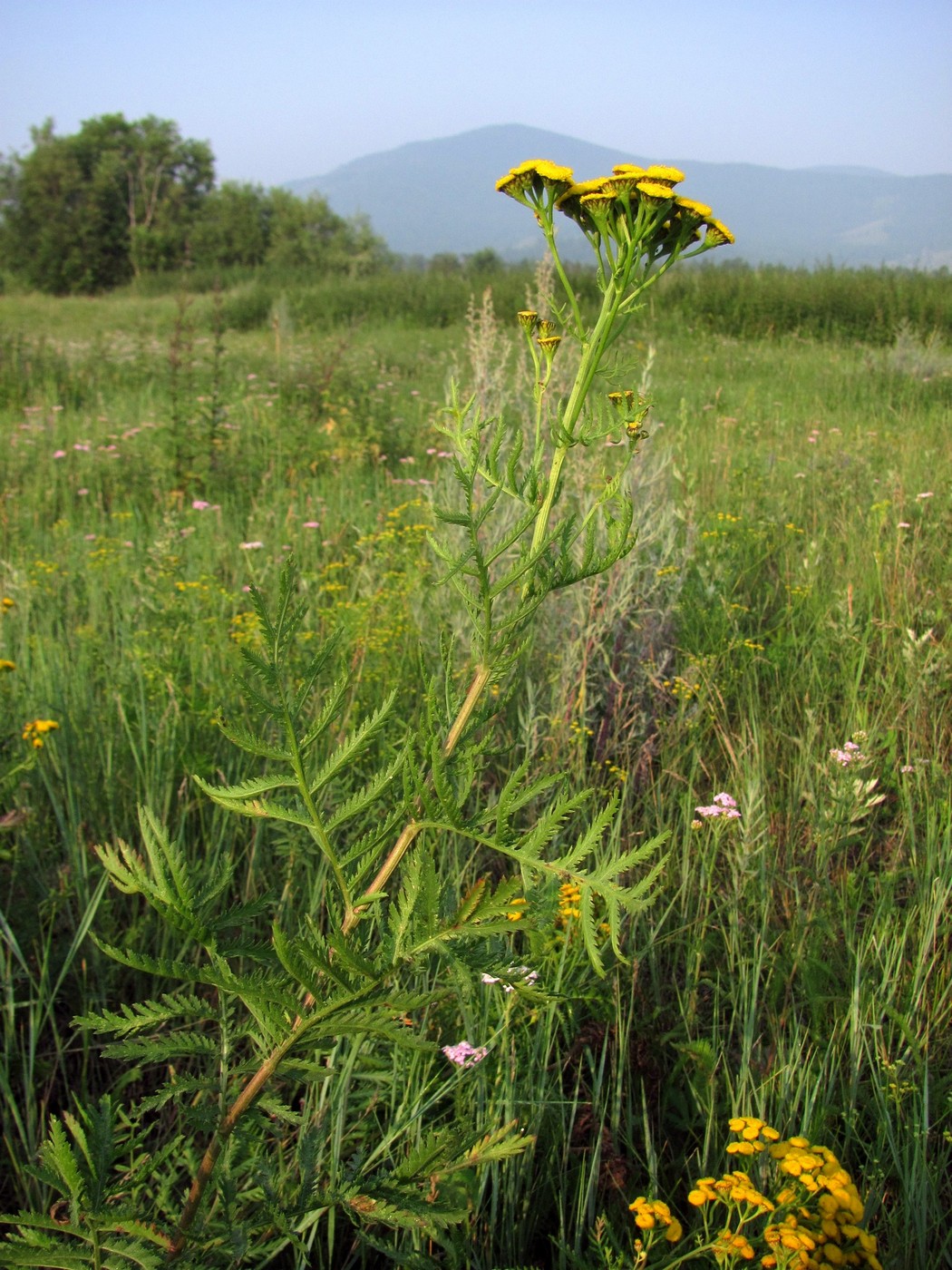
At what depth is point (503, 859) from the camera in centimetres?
189

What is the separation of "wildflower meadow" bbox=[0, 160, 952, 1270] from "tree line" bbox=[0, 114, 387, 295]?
98.6ft

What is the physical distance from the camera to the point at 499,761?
2.28 meters

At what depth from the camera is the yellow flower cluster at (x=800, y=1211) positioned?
3.19 ft

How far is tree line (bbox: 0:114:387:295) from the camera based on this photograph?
34.6 meters

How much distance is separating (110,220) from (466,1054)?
137 feet

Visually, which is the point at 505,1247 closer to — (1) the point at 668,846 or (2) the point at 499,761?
(1) the point at 668,846

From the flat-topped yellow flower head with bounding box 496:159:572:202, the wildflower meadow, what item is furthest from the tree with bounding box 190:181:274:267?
the flat-topped yellow flower head with bounding box 496:159:572:202

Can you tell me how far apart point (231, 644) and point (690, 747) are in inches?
51.4

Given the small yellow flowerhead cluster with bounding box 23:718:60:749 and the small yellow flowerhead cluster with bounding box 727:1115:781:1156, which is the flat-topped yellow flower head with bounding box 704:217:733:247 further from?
the small yellow flowerhead cluster with bounding box 23:718:60:749

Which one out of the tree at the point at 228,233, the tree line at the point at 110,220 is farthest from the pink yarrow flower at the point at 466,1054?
the tree at the point at 228,233

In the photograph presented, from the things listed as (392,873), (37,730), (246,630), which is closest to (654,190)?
(392,873)

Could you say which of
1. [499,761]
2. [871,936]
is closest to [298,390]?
[499,761]

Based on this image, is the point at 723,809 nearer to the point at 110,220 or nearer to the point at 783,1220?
the point at 783,1220

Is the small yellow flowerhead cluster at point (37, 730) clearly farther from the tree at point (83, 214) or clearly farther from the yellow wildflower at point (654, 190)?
the tree at point (83, 214)
